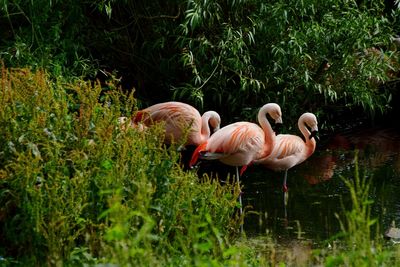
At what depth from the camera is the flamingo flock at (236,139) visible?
7539 mm

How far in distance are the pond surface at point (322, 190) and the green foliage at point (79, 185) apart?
0.80 m

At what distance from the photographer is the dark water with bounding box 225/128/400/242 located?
6766mm

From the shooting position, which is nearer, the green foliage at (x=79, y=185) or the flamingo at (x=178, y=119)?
the green foliage at (x=79, y=185)

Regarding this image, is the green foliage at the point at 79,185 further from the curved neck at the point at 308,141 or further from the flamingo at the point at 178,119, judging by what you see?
the curved neck at the point at 308,141

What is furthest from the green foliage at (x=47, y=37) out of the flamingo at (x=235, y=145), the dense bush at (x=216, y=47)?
the flamingo at (x=235, y=145)

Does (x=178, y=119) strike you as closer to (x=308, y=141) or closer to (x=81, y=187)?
(x=308, y=141)

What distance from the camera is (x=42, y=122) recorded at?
480 centimetres

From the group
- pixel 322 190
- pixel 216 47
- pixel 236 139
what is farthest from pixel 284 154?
pixel 216 47

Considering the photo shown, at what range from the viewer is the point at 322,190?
26.5ft

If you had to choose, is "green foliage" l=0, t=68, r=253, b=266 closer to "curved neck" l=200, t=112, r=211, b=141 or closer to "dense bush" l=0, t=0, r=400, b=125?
"curved neck" l=200, t=112, r=211, b=141

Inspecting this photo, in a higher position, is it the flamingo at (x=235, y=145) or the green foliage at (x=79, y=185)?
the green foliage at (x=79, y=185)

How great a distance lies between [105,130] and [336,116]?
24.4ft

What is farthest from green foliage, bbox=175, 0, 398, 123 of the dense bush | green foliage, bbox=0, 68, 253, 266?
green foliage, bbox=0, 68, 253, 266

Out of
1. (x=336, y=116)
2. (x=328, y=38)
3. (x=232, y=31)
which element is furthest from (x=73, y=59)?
(x=336, y=116)
